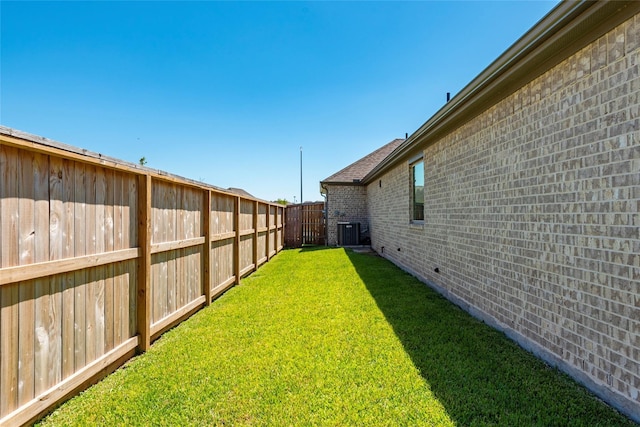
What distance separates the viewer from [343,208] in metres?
14.5

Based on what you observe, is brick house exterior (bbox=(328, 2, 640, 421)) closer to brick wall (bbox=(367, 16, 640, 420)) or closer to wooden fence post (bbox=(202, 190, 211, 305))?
brick wall (bbox=(367, 16, 640, 420))

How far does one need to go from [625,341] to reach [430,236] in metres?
4.01

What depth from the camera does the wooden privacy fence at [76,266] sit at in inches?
71.2

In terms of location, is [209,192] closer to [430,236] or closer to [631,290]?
[430,236]

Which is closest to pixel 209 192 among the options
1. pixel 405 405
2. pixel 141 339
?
pixel 141 339

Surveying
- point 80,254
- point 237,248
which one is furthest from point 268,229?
point 80,254

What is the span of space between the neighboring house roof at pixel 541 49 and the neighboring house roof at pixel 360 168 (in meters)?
9.77

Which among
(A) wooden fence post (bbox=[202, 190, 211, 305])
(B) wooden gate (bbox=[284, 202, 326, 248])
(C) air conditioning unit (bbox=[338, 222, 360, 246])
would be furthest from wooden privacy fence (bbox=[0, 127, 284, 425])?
(B) wooden gate (bbox=[284, 202, 326, 248])

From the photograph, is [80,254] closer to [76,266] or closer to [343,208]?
[76,266]

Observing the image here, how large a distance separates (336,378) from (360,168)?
1356 centimetres

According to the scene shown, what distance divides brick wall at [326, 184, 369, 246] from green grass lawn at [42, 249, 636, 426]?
10050 mm

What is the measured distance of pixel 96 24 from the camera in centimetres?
620

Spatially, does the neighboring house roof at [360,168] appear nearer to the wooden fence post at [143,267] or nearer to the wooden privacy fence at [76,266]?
the wooden privacy fence at [76,266]

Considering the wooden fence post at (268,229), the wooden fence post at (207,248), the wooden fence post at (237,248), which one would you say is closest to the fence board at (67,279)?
the wooden fence post at (207,248)
